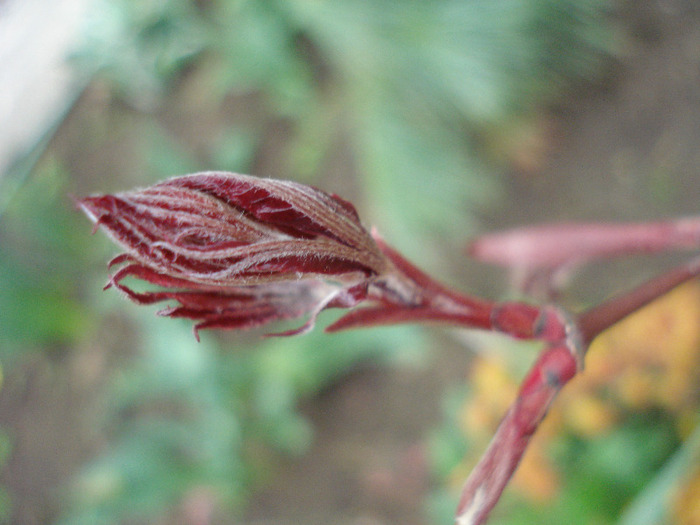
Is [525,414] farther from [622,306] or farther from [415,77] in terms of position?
[415,77]

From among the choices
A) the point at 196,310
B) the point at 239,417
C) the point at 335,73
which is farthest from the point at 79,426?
the point at 196,310

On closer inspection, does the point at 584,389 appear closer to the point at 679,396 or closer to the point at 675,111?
the point at 679,396

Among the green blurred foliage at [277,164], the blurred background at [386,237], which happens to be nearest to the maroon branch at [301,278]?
the blurred background at [386,237]

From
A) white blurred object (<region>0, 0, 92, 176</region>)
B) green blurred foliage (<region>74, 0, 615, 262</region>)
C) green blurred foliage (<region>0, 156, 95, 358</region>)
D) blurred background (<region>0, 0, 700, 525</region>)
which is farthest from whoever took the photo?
white blurred object (<region>0, 0, 92, 176</region>)

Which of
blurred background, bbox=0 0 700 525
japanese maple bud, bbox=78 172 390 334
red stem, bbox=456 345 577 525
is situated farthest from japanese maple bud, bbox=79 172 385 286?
blurred background, bbox=0 0 700 525

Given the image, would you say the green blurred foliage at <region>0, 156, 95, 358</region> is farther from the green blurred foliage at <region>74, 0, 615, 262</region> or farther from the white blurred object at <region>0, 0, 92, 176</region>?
Result: the green blurred foliage at <region>74, 0, 615, 262</region>

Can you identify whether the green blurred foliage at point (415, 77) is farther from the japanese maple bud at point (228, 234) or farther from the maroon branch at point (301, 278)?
the japanese maple bud at point (228, 234)
